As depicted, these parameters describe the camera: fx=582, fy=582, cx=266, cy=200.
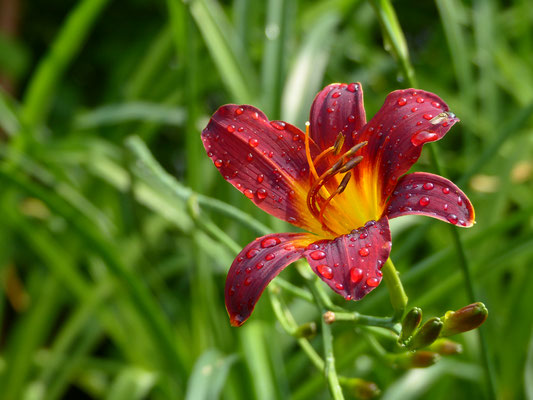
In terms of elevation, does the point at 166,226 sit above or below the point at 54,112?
below

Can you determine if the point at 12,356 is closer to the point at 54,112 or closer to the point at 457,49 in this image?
the point at 54,112

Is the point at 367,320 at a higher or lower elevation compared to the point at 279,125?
lower

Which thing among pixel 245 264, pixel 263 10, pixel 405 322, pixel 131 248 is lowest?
pixel 405 322

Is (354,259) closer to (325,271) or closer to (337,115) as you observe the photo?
(325,271)

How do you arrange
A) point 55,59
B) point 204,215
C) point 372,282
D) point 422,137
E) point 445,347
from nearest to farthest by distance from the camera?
point 372,282 → point 422,137 → point 445,347 → point 204,215 → point 55,59

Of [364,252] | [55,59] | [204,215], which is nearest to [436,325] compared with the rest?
[364,252]

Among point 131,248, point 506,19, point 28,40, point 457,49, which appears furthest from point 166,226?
point 506,19

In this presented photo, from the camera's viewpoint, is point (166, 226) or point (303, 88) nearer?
point (303, 88)

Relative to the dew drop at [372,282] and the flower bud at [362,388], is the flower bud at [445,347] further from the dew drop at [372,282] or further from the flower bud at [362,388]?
the dew drop at [372,282]
